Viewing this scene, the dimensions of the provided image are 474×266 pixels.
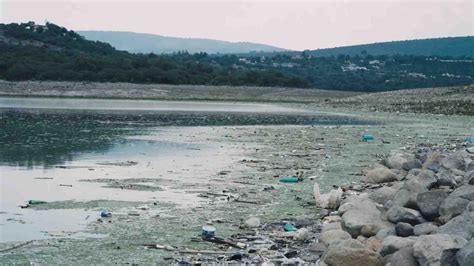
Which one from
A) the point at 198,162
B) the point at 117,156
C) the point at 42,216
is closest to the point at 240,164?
the point at 198,162

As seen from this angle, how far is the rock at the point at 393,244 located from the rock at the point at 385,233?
1.76 ft

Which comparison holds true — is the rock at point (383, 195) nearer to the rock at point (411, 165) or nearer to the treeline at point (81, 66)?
the rock at point (411, 165)

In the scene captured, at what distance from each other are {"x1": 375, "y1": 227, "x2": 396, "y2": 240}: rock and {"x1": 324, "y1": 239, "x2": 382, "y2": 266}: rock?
0.82 meters

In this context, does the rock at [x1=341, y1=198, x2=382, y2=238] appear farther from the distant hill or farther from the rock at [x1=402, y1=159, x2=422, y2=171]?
the distant hill

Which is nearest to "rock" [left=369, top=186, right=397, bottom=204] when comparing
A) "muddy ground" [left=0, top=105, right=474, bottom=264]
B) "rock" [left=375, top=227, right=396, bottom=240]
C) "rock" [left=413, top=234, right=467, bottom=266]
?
"muddy ground" [left=0, top=105, right=474, bottom=264]

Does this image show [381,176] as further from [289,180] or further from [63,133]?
[63,133]

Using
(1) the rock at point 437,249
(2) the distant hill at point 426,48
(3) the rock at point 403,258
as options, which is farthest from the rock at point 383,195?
(2) the distant hill at point 426,48

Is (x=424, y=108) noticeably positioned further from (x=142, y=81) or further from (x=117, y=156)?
(x=142, y=81)

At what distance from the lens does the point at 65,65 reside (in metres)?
74.5

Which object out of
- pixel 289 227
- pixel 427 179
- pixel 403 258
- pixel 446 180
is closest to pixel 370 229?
pixel 289 227

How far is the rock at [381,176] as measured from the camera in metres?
13.2

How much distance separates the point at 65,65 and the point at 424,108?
42.1 m

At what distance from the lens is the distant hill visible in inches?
6486

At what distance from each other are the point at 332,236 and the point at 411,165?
5.54m
